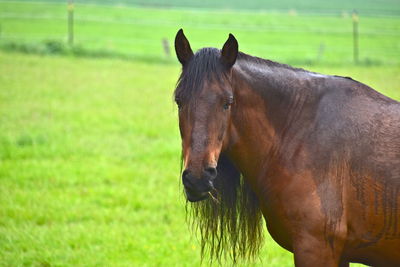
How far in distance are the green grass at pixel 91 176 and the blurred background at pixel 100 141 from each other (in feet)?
0.06

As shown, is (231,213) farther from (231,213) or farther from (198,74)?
(198,74)

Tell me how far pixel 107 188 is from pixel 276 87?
4.87m

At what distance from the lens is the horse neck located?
11.6 ft

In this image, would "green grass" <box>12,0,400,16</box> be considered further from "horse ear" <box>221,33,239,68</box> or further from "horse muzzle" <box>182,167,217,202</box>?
"horse muzzle" <box>182,167,217,202</box>

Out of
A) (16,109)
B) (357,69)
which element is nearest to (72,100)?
(16,109)

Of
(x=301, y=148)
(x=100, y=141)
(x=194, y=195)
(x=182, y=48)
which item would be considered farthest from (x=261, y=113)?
(x=100, y=141)

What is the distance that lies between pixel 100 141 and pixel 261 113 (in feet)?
23.5

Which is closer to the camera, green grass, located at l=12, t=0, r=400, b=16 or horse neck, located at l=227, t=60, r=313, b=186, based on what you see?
horse neck, located at l=227, t=60, r=313, b=186

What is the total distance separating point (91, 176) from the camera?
8.57 metres

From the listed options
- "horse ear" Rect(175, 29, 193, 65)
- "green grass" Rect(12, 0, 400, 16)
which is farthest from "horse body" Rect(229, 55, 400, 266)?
"green grass" Rect(12, 0, 400, 16)

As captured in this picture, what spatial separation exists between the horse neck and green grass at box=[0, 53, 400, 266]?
958 millimetres

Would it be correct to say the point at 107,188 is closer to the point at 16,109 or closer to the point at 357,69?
the point at 16,109

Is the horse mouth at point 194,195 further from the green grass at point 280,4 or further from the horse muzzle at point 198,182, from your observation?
the green grass at point 280,4

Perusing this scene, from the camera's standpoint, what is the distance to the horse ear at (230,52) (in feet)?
10.8
